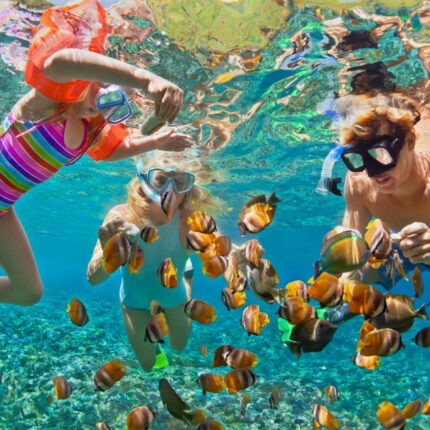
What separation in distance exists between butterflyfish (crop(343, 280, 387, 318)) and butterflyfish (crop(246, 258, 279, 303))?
0.73 m

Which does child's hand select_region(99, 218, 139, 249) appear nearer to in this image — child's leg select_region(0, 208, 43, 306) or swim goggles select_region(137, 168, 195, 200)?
child's leg select_region(0, 208, 43, 306)

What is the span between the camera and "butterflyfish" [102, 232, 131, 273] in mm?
3770

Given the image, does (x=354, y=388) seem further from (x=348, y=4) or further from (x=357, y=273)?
(x=348, y=4)

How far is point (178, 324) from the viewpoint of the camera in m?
7.82

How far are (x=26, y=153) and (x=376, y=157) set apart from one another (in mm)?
4583

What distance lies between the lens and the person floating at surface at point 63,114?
3088mm

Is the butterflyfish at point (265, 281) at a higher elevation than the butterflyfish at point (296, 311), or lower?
higher

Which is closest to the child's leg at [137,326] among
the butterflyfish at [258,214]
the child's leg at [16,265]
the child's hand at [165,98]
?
the child's leg at [16,265]

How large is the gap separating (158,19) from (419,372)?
1381 centimetres

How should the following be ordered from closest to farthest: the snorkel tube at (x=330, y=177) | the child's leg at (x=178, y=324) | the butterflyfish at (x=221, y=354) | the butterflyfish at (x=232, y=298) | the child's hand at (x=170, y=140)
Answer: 1. the butterflyfish at (x=221, y=354)
2. the butterflyfish at (x=232, y=298)
3. the snorkel tube at (x=330, y=177)
4. the child's hand at (x=170, y=140)
5. the child's leg at (x=178, y=324)

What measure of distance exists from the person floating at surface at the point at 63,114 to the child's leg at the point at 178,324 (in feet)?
9.51

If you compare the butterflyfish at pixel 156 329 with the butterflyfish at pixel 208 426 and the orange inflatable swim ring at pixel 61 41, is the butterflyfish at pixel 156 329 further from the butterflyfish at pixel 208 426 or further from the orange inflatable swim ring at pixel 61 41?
the orange inflatable swim ring at pixel 61 41

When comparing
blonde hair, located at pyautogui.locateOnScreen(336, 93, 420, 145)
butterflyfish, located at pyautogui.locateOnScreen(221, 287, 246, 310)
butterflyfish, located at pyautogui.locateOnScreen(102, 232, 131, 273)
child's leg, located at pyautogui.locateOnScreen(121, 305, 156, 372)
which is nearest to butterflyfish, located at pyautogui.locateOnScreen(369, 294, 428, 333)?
butterflyfish, located at pyautogui.locateOnScreen(221, 287, 246, 310)

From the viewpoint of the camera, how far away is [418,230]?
379cm
